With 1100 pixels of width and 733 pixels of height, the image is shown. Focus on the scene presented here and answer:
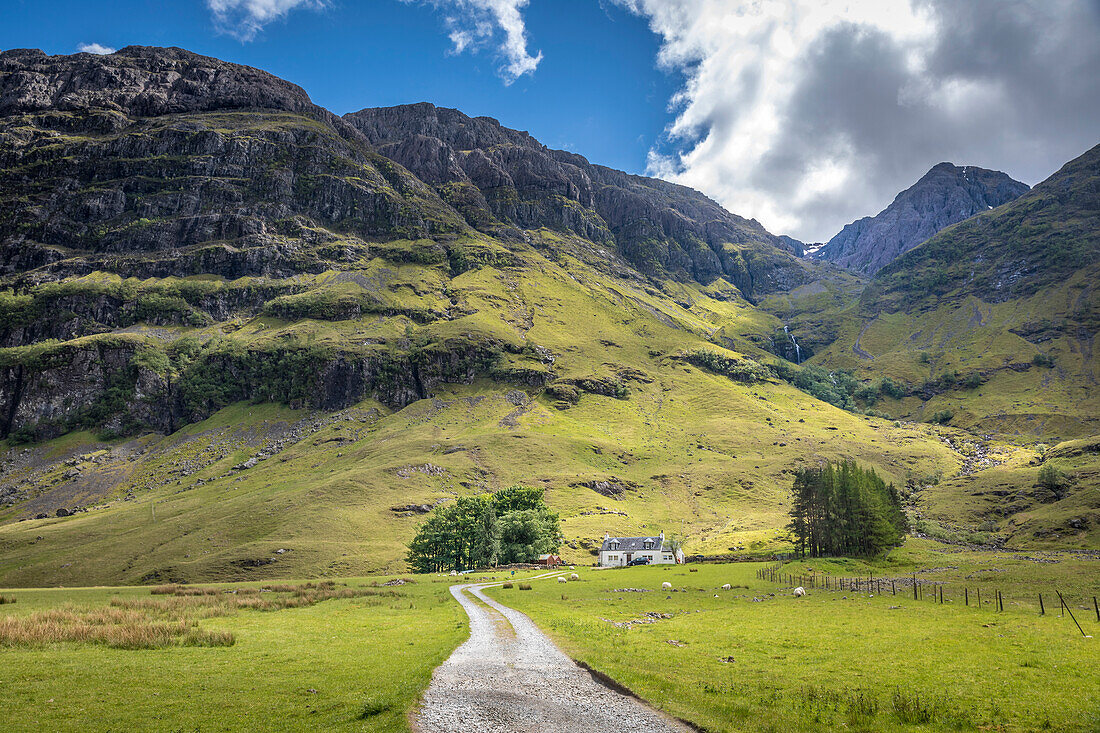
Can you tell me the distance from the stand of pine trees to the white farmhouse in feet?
92.7

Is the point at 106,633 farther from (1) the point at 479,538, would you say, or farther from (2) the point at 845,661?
(1) the point at 479,538

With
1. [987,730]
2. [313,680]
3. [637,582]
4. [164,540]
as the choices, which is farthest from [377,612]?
[164,540]

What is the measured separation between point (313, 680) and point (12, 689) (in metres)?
9.70

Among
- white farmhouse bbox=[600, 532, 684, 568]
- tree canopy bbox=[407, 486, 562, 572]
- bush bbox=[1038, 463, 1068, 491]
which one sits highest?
bush bbox=[1038, 463, 1068, 491]

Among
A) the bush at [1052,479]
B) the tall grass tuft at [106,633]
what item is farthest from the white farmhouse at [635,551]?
the bush at [1052,479]

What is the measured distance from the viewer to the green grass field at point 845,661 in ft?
56.6

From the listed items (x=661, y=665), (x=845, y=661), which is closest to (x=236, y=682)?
(x=661, y=665)

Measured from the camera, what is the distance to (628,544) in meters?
129

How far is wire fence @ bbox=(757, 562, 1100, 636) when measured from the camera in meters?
41.9

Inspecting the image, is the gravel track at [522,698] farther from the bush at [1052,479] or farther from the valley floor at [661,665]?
the bush at [1052,479]

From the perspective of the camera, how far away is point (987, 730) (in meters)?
16.0

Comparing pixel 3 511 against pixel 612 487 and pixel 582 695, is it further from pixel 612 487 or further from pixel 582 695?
pixel 582 695

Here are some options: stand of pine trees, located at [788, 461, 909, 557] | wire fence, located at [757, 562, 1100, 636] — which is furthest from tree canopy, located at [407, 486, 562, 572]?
stand of pine trees, located at [788, 461, 909, 557]

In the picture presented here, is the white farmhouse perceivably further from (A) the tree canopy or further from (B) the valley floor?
(B) the valley floor
